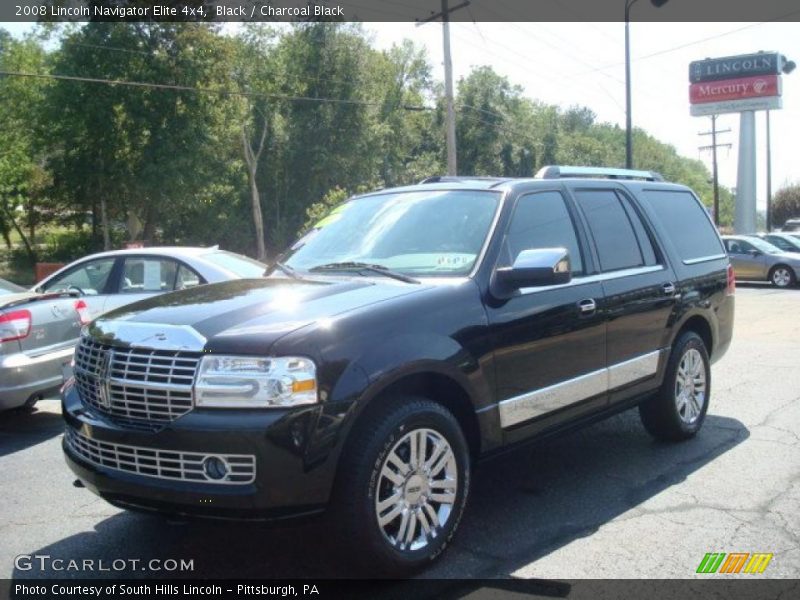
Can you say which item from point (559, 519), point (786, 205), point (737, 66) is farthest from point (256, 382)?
point (786, 205)

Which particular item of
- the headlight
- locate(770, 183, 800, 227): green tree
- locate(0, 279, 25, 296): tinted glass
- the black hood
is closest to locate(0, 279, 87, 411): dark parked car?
Answer: locate(0, 279, 25, 296): tinted glass

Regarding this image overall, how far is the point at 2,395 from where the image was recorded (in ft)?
21.2

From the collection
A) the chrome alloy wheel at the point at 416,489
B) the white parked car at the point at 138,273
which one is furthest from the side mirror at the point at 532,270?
the white parked car at the point at 138,273

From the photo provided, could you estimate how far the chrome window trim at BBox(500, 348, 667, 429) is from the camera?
14.2 ft

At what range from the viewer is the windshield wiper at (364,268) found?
169 inches

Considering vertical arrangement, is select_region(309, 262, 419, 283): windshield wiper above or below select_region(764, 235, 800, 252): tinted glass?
above

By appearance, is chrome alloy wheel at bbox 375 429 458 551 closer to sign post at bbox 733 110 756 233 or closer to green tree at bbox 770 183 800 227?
sign post at bbox 733 110 756 233

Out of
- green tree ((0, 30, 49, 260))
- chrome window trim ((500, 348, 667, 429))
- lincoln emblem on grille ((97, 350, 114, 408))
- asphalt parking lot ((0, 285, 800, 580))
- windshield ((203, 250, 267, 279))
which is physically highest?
green tree ((0, 30, 49, 260))

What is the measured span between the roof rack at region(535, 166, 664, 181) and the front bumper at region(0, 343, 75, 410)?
4.12 m

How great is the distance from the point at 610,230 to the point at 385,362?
8.28ft

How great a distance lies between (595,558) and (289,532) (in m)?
1.66

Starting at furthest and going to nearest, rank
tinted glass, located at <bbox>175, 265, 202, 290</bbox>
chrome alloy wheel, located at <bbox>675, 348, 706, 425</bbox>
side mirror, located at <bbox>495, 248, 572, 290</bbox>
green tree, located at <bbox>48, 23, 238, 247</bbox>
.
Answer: green tree, located at <bbox>48, 23, 238, 247</bbox> → tinted glass, located at <bbox>175, 265, 202, 290</bbox> → chrome alloy wheel, located at <bbox>675, 348, 706, 425</bbox> → side mirror, located at <bbox>495, 248, 572, 290</bbox>

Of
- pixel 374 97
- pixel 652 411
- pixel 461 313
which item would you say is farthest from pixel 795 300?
pixel 374 97

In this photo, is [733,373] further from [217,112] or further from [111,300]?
[217,112]
